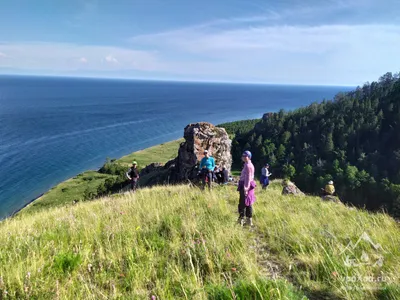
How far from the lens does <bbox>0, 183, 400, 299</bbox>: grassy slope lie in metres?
3.40

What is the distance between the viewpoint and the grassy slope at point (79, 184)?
50603 millimetres

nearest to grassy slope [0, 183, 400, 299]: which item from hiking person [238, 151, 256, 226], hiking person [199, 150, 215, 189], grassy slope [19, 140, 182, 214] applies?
hiking person [238, 151, 256, 226]

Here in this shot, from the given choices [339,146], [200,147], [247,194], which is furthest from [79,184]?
[339,146]

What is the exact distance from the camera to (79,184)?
6178cm

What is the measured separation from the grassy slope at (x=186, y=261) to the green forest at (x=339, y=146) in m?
83.4

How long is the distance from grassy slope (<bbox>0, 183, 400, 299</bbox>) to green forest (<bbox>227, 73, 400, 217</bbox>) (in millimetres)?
83361

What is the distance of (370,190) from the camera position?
263 ft

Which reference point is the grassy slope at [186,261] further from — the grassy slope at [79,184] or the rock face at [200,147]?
the grassy slope at [79,184]

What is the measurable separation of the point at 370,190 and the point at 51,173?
9517 centimetres

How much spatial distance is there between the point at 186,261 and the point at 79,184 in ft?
212

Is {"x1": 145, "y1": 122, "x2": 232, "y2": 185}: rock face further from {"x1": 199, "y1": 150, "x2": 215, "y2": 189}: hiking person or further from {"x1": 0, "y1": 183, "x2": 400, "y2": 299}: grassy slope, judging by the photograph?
{"x1": 0, "y1": 183, "x2": 400, "y2": 299}: grassy slope

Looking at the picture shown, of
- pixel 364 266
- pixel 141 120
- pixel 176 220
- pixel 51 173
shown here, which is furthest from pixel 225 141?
pixel 141 120

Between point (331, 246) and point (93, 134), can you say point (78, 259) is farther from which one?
point (93, 134)

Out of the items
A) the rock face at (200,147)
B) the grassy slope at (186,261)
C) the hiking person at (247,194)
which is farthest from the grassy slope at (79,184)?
the grassy slope at (186,261)
